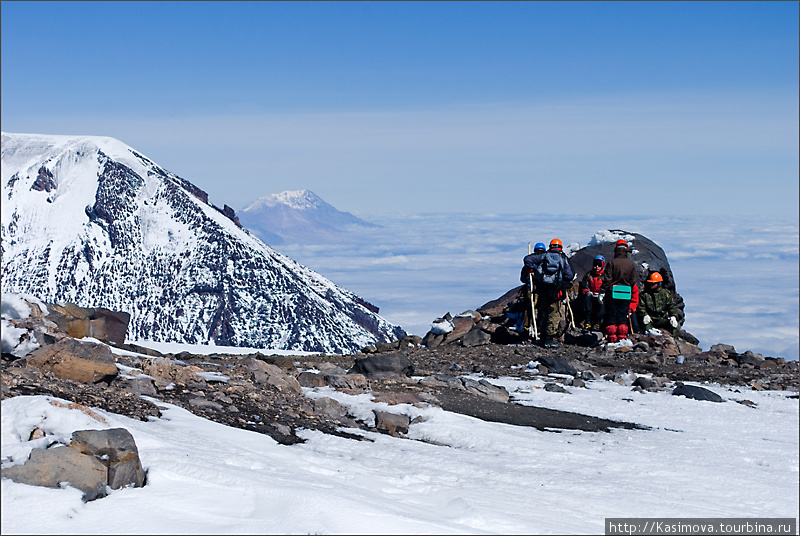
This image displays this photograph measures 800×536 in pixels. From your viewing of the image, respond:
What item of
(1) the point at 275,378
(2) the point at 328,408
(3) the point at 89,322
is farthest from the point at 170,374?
(3) the point at 89,322

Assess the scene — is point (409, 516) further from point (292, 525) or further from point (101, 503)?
point (101, 503)

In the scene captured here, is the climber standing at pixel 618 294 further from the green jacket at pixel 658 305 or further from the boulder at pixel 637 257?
the boulder at pixel 637 257

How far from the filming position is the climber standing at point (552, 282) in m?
19.2

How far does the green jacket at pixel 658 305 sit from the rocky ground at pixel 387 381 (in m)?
1.68

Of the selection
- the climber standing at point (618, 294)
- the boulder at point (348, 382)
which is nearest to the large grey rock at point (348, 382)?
the boulder at point (348, 382)

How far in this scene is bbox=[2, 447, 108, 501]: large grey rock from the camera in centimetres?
508

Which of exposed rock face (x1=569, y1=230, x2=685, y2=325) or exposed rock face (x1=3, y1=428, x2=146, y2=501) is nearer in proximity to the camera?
exposed rock face (x1=3, y1=428, x2=146, y2=501)

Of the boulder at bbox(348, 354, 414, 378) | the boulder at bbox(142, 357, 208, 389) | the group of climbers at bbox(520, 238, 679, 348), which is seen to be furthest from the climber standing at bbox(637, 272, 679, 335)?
the boulder at bbox(142, 357, 208, 389)

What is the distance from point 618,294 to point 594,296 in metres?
1.09

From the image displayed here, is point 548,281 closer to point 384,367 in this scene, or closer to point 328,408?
point 384,367

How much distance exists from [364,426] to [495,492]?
304cm

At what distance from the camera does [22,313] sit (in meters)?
11.9

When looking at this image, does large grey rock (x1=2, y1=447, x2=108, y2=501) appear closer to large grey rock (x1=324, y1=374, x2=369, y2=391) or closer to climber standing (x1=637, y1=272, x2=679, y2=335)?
large grey rock (x1=324, y1=374, x2=369, y2=391)

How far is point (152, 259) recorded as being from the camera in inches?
4633
